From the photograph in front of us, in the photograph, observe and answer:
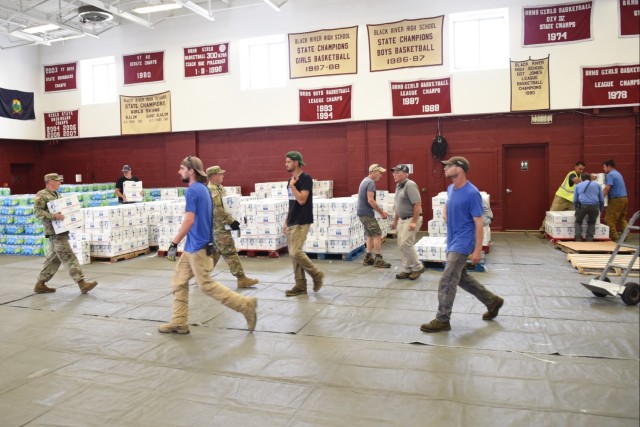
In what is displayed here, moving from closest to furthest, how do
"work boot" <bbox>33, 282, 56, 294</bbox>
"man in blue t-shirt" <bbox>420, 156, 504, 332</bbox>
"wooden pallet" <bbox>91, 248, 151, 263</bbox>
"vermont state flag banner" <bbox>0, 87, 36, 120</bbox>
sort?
"man in blue t-shirt" <bbox>420, 156, 504, 332</bbox>
"work boot" <bbox>33, 282, 56, 294</bbox>
"wooden pallet" <bbox>91, 248, 151, 263</bbox>
"vermont state flag banner" <bbox>0, 87, 36, 120</bbox>

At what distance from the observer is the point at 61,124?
20.1m

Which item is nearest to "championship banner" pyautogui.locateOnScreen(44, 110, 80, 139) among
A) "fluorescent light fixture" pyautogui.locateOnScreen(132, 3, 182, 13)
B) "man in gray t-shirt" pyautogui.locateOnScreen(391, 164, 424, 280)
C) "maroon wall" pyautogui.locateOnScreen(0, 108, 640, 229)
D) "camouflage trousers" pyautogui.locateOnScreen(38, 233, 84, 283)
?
"maroon wall" pyautogui.locateOnScreen(0, 108, 640, 229)

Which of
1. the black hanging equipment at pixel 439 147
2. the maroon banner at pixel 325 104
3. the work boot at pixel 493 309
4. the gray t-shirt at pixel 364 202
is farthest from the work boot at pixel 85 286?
the black hanging equipment at pixel 439 147

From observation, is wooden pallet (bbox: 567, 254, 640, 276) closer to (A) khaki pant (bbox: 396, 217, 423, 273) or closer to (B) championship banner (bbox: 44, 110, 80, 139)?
(A) khaki pant (bbox: 396, 217, 423, 273)

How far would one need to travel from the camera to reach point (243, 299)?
19.5 ft

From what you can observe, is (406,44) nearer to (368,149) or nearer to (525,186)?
(368,149)

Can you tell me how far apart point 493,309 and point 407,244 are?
8.60ft

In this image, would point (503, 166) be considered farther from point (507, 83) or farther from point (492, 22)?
point (492, 22)

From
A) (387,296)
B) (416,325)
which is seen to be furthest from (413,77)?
(416,325)

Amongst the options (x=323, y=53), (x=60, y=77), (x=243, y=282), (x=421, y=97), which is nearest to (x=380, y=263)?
(x=243, y=282)

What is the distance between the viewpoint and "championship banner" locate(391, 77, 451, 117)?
15.3 m

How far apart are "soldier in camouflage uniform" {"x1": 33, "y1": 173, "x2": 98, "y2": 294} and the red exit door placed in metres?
12.3

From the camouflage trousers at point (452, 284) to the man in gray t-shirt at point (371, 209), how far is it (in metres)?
3.41

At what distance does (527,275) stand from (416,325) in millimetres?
3883
